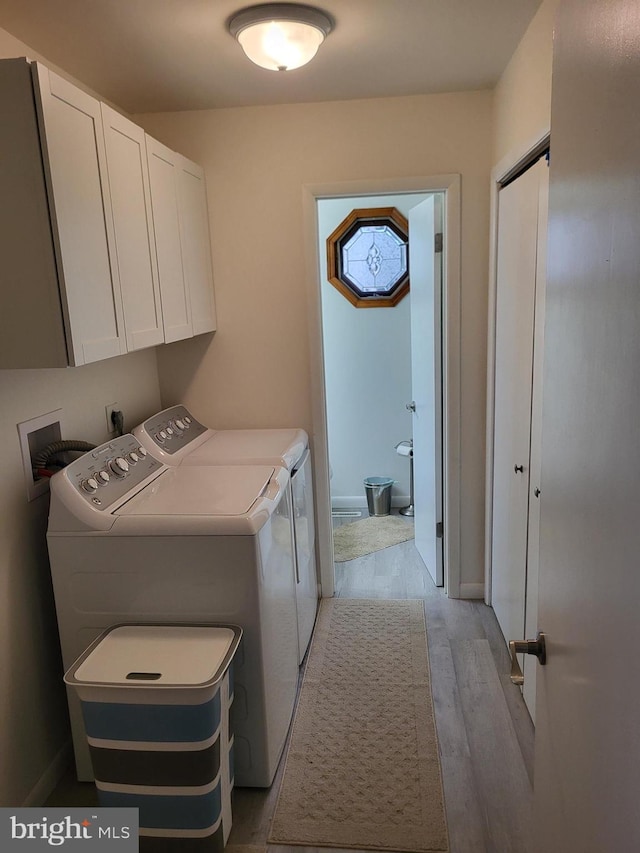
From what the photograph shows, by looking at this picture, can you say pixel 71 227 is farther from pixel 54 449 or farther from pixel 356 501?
pixel 356 501

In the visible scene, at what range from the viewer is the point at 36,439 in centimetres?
198

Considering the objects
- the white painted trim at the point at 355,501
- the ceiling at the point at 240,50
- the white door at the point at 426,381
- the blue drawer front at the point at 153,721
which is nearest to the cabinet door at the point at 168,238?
the ceiling at the point at 240,50

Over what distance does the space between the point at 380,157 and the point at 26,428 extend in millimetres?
1916

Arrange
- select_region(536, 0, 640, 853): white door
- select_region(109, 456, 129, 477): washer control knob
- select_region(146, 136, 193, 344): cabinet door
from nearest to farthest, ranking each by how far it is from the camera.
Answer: select_region(536, 0, 640, 853): white door
select_region(109, 456, 129, 477): washer control knob
select_region(146, 136, 193, 344): cabinet door

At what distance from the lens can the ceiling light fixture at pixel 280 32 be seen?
185cm

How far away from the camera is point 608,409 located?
2.36ft

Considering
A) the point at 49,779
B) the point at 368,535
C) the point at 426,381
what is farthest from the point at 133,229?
the point at 368,535

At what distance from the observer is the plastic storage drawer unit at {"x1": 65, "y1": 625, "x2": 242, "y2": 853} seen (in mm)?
1587

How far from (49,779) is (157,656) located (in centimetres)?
73

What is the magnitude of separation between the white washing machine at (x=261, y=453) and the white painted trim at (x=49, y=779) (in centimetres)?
93

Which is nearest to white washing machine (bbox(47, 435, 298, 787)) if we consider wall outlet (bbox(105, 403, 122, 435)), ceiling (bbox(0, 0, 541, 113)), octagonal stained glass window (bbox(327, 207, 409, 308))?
wall outlet (bbox(105, 403, 122, 435))

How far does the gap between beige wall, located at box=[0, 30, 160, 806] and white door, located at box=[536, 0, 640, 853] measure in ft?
5.04

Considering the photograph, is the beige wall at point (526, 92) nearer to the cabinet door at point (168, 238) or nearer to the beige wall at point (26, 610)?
the cabinet door at point (168, 238)

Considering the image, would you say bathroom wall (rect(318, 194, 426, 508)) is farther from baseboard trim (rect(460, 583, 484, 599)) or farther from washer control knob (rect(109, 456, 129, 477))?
washer control knob (rect(109, 456, 129, 477))
